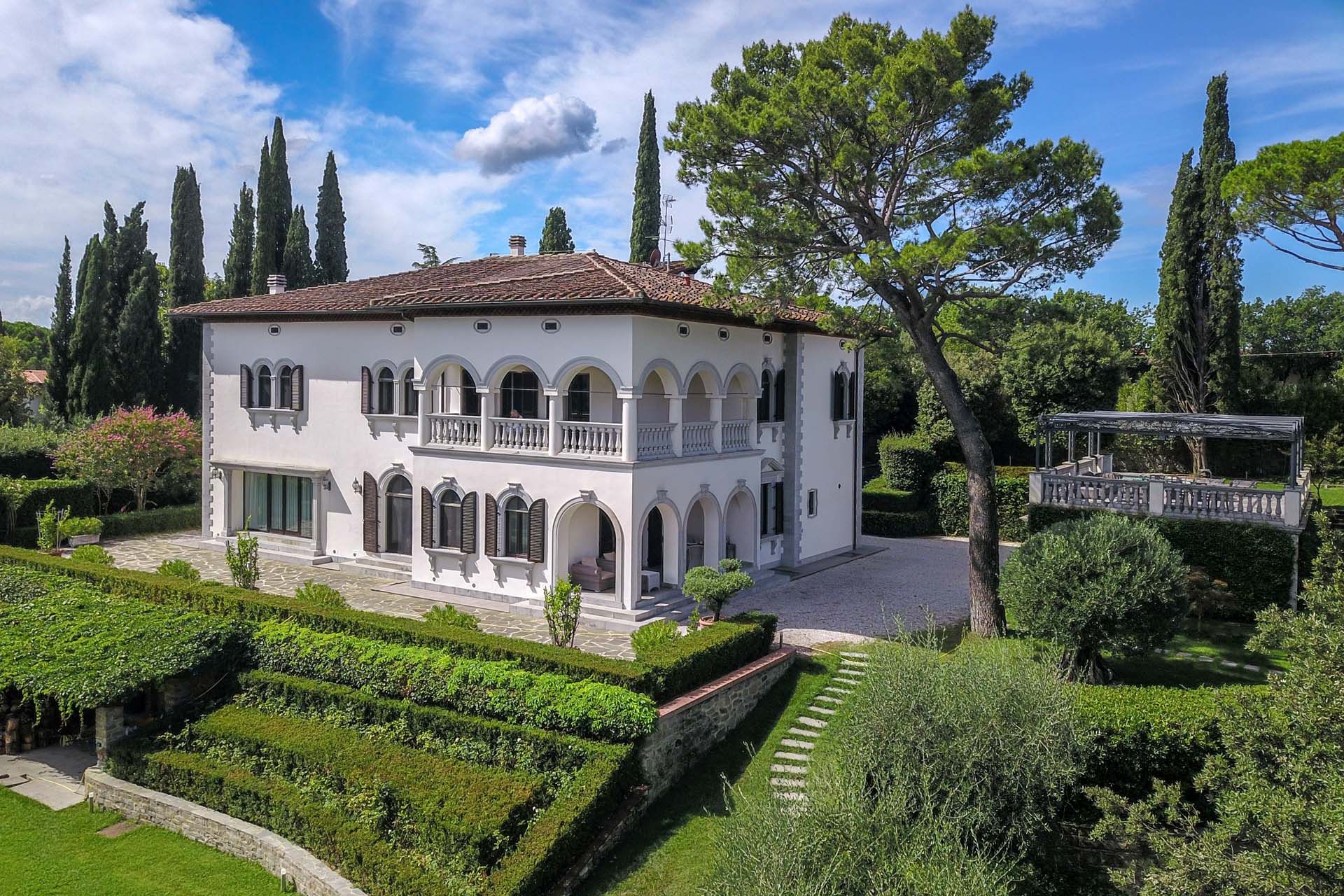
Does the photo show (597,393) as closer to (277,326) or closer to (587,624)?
(587,624)

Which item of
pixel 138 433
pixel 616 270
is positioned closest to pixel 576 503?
pixel 616 270

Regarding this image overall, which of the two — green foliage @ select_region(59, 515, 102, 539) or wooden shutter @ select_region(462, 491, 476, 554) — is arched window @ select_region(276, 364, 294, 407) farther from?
wooden shutter @ select_region(462, 491, 476, 554)

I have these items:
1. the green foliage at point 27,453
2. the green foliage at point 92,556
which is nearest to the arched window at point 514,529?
the green foliage at point 92,556

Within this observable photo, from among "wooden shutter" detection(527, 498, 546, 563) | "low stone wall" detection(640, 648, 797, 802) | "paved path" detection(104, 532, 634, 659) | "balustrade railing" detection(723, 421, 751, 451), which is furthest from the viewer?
"balustrade railing" detection(723, 421, 751, 451)

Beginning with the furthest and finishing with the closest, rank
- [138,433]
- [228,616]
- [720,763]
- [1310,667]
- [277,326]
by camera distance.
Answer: [138,433] → [277,326] → [228,616] → [720,763] → [1310,667]

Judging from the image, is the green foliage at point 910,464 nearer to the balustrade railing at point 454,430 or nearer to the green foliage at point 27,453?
the balustrade railing at point 454,430

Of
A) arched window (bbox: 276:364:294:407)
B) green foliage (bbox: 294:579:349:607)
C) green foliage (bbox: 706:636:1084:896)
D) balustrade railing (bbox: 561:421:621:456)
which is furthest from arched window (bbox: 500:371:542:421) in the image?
green foliage (bbox: 706:636:1084:896)

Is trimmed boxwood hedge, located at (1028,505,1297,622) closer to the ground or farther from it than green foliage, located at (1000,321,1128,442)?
closer to the ground
